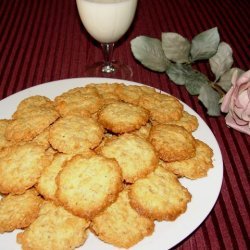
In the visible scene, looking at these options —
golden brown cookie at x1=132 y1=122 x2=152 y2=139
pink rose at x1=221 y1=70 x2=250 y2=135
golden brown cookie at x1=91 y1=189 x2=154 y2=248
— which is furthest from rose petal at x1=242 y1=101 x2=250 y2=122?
golden brown cookie at x1=91 y1=189 x2=154 y2=248

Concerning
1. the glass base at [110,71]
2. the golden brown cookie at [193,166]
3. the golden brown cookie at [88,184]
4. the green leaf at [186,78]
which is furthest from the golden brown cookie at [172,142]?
the glass base at [110,71]

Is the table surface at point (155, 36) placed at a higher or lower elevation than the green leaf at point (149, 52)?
lower

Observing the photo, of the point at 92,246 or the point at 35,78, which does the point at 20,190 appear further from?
the point at 35,78

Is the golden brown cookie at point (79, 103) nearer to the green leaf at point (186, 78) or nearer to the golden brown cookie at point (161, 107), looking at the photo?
the golden brown cookie at point (161, 107)

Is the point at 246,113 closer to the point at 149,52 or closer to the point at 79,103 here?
the point at 149,52

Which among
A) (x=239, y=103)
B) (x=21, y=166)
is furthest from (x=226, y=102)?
(x=21, y=166)

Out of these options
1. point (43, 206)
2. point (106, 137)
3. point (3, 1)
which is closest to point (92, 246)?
point (43, 206)

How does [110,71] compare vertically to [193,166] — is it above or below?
below
